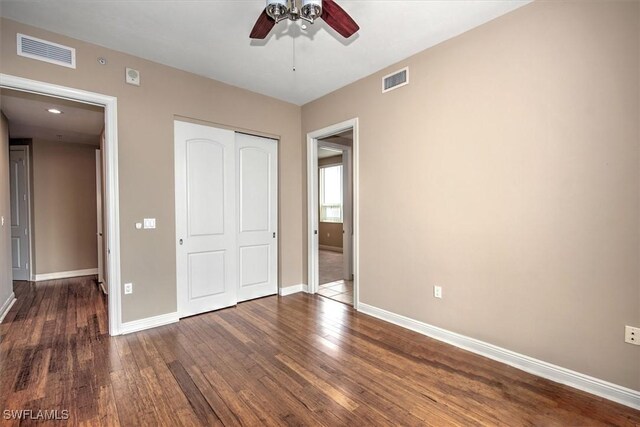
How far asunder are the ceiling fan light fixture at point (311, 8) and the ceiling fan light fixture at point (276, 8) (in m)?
0.11

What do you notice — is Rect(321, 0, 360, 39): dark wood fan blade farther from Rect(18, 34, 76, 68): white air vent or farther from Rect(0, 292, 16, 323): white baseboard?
Rect(0, 292, 16, 323): white baseboard

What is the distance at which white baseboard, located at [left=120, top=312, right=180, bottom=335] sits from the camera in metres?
2.95

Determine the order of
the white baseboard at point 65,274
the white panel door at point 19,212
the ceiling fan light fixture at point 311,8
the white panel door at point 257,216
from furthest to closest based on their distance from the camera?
the white baseboard at point 65,274, the white panel door at point 19,212, the white panel door at point 257,216, the ceiling fan light fixture at point 311,8

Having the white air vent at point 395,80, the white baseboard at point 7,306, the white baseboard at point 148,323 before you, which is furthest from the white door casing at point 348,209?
the white baseboard at point 7,306

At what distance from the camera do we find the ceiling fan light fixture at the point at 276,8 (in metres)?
1.70

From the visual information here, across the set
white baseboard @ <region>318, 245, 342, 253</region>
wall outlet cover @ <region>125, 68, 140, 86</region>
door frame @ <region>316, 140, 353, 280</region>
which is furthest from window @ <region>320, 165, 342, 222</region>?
wall outlet cover @ <region>125, 68, 140, 86</region>

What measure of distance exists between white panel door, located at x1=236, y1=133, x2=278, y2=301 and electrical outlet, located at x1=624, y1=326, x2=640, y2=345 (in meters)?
3.58

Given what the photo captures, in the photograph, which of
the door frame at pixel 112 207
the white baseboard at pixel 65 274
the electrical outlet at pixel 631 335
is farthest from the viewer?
the white baseboard at pixel 65 274

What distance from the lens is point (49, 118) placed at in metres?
4.14

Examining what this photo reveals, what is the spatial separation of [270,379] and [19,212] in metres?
5.87

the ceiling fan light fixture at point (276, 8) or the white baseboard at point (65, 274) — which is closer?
the ceiling fan light fixture at point (276, 8)

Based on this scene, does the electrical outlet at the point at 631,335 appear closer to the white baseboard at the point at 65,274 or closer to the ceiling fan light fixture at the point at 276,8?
the ceiling fan light fixture at the point at 276,8

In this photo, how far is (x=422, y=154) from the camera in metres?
2.92

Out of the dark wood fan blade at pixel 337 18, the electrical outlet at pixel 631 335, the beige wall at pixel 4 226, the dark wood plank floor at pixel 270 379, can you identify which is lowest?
the dark wood plank floor at pixel 270 379
